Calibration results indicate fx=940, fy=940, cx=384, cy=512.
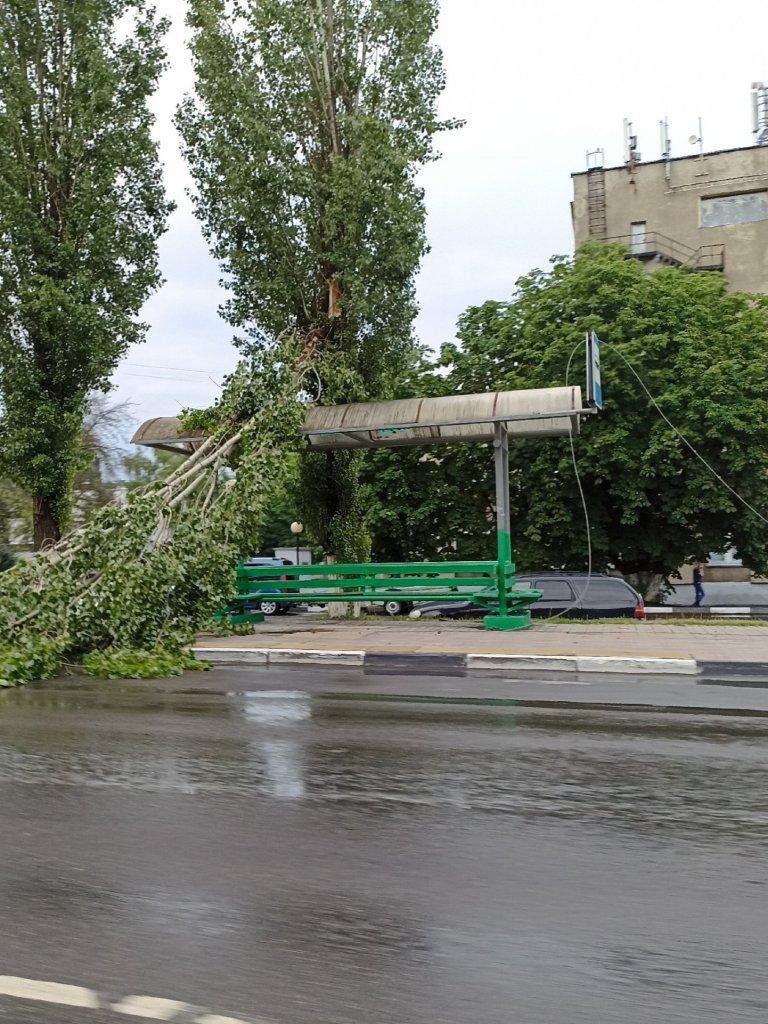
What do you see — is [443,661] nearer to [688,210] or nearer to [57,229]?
[57,229]

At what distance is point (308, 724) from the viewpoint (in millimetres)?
7395

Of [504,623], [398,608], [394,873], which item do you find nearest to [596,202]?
[398,608]

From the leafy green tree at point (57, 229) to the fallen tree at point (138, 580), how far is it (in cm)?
513

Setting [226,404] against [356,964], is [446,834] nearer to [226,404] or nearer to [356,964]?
[356,964]

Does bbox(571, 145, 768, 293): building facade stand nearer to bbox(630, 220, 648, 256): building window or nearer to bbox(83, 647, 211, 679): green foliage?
bbox(630, 220, 648, 256): building window

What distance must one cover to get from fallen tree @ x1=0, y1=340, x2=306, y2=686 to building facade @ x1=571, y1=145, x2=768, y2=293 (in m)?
31.6

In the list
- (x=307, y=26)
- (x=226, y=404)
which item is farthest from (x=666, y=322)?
(x=226, y=404)

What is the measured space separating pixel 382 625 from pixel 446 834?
12.2 metres

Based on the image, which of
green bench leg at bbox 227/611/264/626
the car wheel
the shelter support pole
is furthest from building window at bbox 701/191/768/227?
green bench leg at bbox 227/611/264/626

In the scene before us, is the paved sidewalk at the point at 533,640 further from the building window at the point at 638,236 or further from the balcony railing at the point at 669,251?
the building window at the point at 638,236

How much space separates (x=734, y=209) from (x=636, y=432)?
23.2m

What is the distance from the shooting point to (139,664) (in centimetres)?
1159

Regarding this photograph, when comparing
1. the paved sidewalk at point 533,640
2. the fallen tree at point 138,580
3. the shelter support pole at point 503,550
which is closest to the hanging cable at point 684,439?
the shelter support pole at point 503,550

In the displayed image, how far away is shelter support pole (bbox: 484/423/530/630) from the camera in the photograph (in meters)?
14.8
